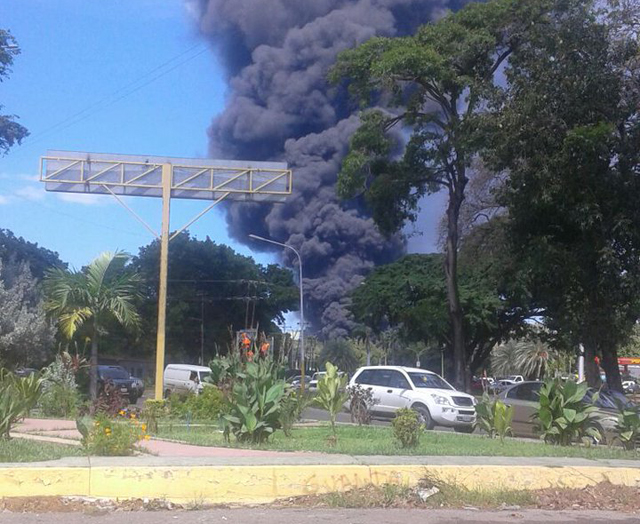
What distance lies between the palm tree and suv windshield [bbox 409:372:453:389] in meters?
8.90

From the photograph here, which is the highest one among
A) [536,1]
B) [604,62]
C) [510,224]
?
[536,1]

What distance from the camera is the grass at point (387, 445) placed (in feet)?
40.9

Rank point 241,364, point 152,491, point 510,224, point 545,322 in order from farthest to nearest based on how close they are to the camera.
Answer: point 545,322 < point 510,224 < point 241,364 < point 152,491

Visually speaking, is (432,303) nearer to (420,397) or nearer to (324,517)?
(420,397)

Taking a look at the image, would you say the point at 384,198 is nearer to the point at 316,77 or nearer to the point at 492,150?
the point at 492,150

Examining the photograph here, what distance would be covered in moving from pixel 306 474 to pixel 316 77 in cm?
6327

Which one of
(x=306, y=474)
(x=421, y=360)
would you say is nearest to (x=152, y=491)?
(x=306, y=474)

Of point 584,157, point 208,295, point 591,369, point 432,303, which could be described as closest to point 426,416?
point 584,157

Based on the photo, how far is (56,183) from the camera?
24625 mm

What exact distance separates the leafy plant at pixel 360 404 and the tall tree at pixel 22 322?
12219 millimetres

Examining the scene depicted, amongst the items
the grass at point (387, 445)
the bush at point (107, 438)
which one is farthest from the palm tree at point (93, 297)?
the bush at point (107, 438)

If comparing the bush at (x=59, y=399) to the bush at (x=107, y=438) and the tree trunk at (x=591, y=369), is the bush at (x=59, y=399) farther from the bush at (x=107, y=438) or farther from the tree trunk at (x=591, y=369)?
the tree trunk at (x=591, y=369)

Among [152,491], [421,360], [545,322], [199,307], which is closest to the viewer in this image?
[152,491]

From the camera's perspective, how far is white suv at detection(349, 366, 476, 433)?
20703 millimetres
